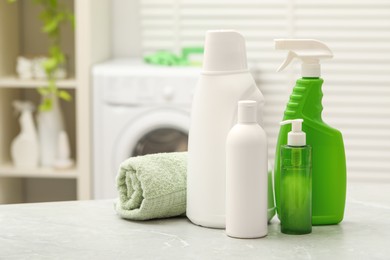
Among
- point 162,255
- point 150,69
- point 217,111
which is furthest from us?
point 150,69

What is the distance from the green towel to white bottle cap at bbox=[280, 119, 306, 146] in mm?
235

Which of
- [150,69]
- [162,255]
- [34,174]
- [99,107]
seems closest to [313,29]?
[150,69]

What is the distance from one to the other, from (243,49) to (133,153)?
214 centimetres

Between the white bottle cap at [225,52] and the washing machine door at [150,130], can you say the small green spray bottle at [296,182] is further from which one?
the washing machine door at [150,130]

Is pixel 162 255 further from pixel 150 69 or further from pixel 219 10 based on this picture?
pixel 219 10

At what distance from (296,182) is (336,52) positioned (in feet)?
8.50

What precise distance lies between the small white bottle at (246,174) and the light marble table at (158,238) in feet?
→ 0.10

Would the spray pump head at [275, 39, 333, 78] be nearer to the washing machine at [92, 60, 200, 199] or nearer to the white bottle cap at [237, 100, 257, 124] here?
the white bottle cap at [237, 100, 257, 124]

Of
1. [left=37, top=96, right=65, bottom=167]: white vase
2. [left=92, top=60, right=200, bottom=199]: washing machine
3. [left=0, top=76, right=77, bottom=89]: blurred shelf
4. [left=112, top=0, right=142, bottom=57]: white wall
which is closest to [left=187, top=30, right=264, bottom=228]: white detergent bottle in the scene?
[left=92, top=60, right=200, bottom=199]: washing machine

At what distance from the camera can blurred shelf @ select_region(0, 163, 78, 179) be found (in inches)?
143

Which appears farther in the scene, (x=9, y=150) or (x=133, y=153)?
(x=9, y=150)

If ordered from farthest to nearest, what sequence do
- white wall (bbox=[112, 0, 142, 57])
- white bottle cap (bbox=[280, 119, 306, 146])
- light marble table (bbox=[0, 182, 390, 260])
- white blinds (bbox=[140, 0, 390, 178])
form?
white wall (bbox=[112, 0, 142, 57]) → white blinds (bbox=[140, 0, 390, 178]) → white bottle cap (bbox=[280, 119, 306, 146]) → light marble table (bbox=[0, 182, 390, 260])

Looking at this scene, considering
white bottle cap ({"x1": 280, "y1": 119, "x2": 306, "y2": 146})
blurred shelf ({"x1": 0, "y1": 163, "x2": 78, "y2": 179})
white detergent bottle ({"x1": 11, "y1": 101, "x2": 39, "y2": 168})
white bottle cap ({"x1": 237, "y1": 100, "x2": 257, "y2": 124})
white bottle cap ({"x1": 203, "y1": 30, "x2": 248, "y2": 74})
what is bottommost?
blurred shelf ({"x1": 0, "y1": 163, "x2": 78, "y2": 179})

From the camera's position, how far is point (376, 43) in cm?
383
